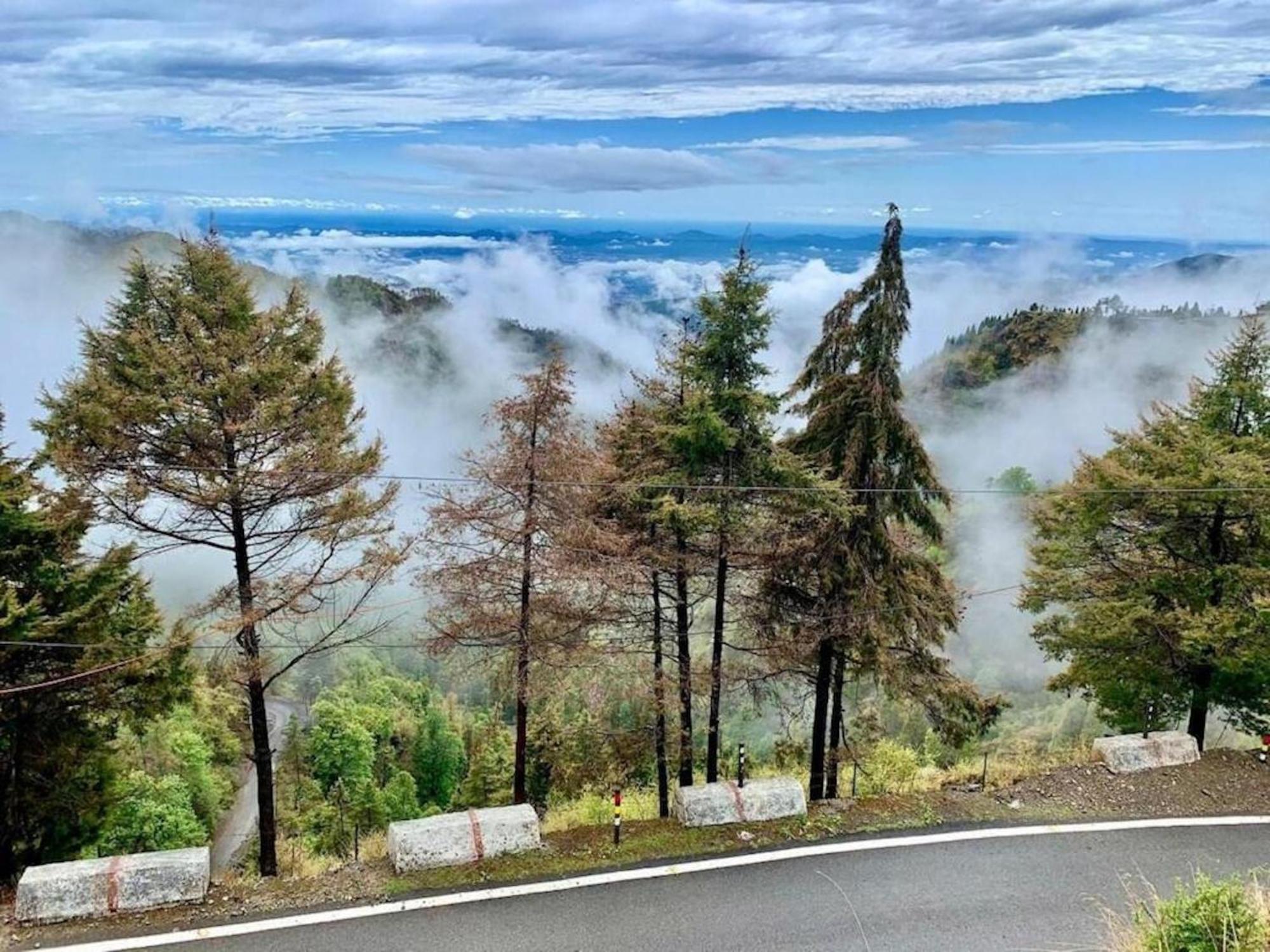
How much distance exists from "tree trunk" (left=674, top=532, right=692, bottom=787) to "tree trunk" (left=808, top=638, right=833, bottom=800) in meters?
2.40

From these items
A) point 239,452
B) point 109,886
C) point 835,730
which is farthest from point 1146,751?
point 109,886

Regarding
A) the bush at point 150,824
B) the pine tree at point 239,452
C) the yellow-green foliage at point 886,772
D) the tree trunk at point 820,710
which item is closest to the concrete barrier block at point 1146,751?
the yellow-green foliage at point 886,772

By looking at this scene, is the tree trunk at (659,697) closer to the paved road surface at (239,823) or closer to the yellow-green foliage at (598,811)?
the yellow-green foliage at (598,811)

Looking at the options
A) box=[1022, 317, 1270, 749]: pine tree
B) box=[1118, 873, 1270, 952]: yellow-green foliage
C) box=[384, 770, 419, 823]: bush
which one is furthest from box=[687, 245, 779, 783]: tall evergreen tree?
box=[384, 770, 419, 823]: bush

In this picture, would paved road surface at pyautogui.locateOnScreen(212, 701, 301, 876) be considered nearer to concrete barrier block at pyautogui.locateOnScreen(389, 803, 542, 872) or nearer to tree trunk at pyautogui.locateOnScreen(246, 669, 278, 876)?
tree trunk at pyautogui.locateOnScreen(246, 669, 278, 876)

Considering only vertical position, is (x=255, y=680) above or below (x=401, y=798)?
above

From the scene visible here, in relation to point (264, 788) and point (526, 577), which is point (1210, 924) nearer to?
point (526, 577)

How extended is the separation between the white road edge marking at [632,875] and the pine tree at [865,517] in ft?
11.1

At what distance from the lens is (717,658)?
1339 cm

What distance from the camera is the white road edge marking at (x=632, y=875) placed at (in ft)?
29.8

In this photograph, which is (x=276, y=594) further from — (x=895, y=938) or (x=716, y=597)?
(x=895, y=938)

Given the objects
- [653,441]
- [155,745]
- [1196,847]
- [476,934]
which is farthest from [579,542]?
[155,745]

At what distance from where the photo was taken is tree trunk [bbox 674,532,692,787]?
1290 cm

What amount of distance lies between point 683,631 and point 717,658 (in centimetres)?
65
